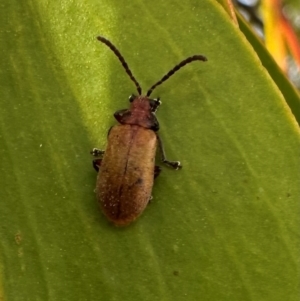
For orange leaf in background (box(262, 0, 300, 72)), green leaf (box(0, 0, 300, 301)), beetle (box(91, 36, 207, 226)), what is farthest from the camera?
orange leaf in background (box(262, 0, 300, 72))

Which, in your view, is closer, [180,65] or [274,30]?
[180,65]

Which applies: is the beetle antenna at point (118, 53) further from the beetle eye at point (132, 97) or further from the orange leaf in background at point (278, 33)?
the orange leaf in background at point (278, 33)

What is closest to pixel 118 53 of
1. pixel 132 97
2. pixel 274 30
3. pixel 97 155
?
pixel 132 97

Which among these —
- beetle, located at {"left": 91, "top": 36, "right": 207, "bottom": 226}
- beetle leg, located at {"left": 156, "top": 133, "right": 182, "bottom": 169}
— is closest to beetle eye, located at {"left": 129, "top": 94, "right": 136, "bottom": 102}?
beetle, located at {"left": 91, "top": 36, "right": 207, "bottom": 226}

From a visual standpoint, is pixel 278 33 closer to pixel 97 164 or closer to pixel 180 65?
pixel 180 65

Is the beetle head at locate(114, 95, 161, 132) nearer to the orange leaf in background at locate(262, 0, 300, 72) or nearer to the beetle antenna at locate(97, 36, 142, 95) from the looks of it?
the beetle antenna at locate(97, 36, 142, 95)

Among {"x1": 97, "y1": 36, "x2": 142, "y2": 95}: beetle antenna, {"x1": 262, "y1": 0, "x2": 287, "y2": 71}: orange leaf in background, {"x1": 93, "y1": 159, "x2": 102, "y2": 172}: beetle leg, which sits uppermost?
{"x1": 262, "y1": 0, "x2": 287, "y2": 71}: orange leaf in background

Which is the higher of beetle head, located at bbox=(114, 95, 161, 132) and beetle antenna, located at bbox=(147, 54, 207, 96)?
beetle antenna, located at bbox=(147, 54, 207, 96)
